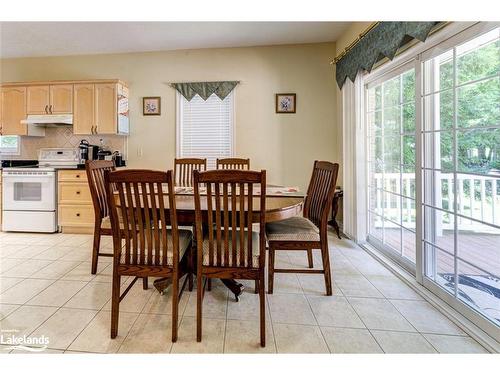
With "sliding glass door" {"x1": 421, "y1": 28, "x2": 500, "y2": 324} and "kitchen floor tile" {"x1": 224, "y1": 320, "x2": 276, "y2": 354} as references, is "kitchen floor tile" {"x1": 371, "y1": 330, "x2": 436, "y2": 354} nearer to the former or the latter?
"sliding glass door" {"x1": 421, "y1": 28, "x2": 500, "y2": 324}

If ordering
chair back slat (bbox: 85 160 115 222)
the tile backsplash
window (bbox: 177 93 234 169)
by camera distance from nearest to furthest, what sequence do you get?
1. chair back slat (bbox: 85 160 115 222)
2. window (bbox: 177 93 234 169)
3. the tile backsplash

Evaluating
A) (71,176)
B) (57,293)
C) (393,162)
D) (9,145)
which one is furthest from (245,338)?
(9,145)

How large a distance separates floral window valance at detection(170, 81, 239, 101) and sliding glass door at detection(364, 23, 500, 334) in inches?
83.6

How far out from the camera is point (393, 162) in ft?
8.96

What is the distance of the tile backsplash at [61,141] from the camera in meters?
4.23

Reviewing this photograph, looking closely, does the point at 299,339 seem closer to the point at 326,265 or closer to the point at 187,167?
the point at 326,265

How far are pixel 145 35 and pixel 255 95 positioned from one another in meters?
1.65

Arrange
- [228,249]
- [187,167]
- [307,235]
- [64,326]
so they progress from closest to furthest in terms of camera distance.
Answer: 1. [228,249]
2. [64,326]
3. [307,235]
4. [187,167]

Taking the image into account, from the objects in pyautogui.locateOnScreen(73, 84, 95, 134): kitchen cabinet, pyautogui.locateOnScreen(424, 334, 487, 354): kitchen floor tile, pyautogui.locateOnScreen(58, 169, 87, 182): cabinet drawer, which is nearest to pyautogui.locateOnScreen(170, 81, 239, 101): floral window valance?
pyautogui.locateOnScreen(73, 84, 95, 134): kitchen cabinet

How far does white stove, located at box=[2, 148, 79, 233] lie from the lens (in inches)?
146

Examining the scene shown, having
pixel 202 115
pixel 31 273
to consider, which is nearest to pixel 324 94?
pixel 202 115

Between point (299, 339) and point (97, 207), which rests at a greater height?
point (97, 207)

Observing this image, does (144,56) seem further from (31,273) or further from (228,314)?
(228,314)

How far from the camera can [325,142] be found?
402cm
